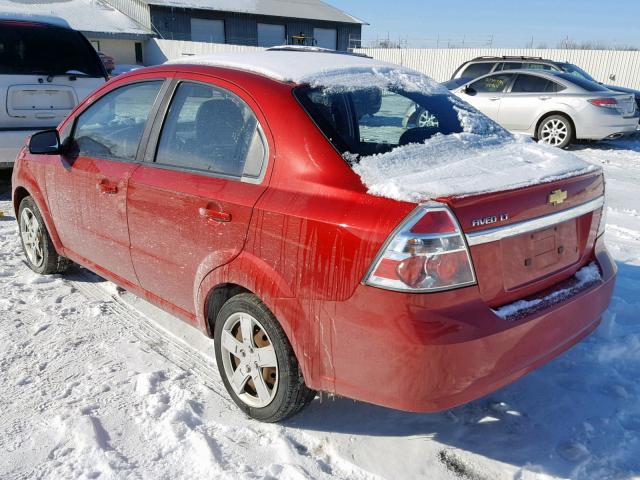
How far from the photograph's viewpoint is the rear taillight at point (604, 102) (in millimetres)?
10602

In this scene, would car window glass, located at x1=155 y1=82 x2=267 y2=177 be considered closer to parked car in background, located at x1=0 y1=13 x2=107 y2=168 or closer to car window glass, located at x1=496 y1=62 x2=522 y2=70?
parked car in background, located at x1=0 y1=13 x2=107 y2=168

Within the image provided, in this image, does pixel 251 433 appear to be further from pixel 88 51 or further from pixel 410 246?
pixel 88 51

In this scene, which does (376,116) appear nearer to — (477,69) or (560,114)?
(560,114)

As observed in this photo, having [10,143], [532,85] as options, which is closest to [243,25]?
[532,85]

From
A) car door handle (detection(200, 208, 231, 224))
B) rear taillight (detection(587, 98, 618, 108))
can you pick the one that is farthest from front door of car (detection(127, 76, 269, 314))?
rear taillight (detection(587, 98, 618, 108))

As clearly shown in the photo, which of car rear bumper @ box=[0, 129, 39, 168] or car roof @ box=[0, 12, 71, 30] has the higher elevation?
car roof @ box=[0, 12, 71, 30]

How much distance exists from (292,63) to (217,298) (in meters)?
1.30

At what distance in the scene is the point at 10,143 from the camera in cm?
612

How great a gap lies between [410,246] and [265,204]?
2.38 feet

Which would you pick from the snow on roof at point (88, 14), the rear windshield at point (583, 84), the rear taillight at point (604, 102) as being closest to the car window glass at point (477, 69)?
the rear windshield at point (583, 84)

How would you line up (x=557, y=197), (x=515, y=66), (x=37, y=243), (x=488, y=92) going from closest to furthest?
(x=557, y=197)
(x=37, y=243)
(x=488, y=92)
(x=515, y=66)

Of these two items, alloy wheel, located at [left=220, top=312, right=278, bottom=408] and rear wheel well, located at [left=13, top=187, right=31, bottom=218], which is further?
rear wheel well, located at [left=13, top=187, right=31, bottom=218]

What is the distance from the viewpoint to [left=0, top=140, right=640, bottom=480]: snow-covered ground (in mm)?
2529

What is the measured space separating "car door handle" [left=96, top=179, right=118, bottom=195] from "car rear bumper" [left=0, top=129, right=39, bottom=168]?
3246 millimetres
